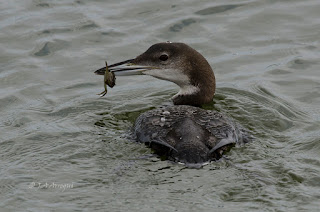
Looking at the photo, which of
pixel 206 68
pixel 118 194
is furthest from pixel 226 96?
pixel 118 194

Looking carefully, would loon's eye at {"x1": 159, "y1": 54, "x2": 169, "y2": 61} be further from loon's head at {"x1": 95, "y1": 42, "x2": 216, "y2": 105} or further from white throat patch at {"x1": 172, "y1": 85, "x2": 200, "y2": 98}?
white throat patch at {"x1": 172, "y1": 85, "x2": 200, "y2": 98}

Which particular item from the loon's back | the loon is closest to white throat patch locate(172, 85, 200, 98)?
the loon

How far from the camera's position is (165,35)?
1097 centimetres

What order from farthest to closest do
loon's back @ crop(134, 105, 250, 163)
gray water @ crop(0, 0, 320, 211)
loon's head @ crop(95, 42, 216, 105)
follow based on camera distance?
loon's head @ crop(95, 42, 216, 105)
loon's back @ crop(134, 105, 250, 163)
gray water @ crop(0, 0, 320, 211)

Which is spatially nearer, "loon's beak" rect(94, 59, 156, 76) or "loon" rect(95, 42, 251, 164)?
"loon" rect(95, 42, 251, 164)

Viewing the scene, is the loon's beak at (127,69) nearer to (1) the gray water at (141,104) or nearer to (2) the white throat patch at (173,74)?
(2) the white throat patch at (173,74)

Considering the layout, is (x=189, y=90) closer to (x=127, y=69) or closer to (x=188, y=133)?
(x=127, y=69)

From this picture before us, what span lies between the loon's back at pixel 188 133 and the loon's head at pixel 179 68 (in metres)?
0.90

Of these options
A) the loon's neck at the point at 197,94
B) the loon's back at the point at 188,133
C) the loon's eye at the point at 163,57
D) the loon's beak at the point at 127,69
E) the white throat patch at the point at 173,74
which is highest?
the loon's eye at the point at 163,57

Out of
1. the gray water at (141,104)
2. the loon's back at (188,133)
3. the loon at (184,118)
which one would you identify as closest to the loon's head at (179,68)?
the loon at (184,118)

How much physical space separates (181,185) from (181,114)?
1.16m

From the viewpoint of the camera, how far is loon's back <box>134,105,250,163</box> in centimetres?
629

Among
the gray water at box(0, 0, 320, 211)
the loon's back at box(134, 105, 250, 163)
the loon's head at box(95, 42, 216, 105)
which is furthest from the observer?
the loon's head at box(95, 42, 216, 105)

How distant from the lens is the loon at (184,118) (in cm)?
636
